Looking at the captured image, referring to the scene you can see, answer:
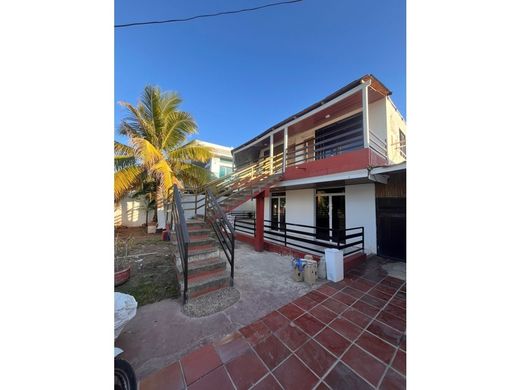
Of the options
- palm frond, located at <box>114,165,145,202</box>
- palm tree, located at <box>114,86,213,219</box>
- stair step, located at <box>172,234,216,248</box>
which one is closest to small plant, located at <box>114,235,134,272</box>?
stair step, located at <box>172,234,216,248</box>

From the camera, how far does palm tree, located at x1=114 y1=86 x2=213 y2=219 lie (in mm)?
8602

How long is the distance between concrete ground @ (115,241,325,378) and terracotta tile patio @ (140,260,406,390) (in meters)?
0.15

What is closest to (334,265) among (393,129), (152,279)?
(152,279)

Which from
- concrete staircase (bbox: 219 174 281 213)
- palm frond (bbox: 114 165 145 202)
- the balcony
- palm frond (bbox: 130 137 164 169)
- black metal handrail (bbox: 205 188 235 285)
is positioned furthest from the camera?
palm frond (bbox: 114 165 145 202)

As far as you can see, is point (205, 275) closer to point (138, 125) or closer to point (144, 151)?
point (144, 151)

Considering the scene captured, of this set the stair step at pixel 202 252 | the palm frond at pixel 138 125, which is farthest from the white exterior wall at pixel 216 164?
the stair step at pixel 202 252

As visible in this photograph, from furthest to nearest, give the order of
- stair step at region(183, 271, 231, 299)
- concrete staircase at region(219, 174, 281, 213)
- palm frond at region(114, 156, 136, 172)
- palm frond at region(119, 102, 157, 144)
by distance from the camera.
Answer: palm frond at region(119, 102, 157, 144)
palm frond at region(114, 156, 136, 172)
concrete staircase at region(219, 174, 281, 213)
stair step at region(183, 271, 231, 299)

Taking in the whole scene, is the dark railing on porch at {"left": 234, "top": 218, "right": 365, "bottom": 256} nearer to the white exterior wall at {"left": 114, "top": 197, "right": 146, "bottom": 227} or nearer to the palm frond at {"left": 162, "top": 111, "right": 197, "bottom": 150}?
the palm frond at {"left": 162, "top": 111, "right": 197, "bottom": 150}

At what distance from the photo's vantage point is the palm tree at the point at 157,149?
8.60 m

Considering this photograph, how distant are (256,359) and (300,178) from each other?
5.72 metres

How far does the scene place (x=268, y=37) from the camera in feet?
20.5

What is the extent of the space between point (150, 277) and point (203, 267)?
183cm
